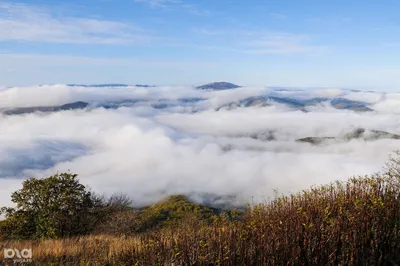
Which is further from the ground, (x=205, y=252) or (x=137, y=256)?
(x=205, y=252)

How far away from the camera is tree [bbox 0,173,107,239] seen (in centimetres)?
2517

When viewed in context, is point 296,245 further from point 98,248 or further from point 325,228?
point 98,248

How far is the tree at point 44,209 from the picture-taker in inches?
991

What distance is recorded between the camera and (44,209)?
25.4 m

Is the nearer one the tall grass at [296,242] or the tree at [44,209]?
the tall grass at [296,242]

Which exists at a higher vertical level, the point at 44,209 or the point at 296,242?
the point at 296,242

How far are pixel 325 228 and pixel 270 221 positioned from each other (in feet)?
4.40

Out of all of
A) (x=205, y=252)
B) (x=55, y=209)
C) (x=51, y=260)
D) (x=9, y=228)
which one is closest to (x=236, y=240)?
(x=205, y=252)

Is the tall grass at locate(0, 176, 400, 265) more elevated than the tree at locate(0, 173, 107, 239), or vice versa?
the tall grass at locate(0, 176, 400, 265)

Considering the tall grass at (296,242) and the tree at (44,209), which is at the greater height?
the tall grass at (296,242)

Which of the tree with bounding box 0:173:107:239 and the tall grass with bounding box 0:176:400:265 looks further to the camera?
the tree with bounding box 0:173:107:239

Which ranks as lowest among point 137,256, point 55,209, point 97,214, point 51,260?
point 97,214

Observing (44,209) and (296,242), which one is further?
(44,209)

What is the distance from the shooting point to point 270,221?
8.55 meters
